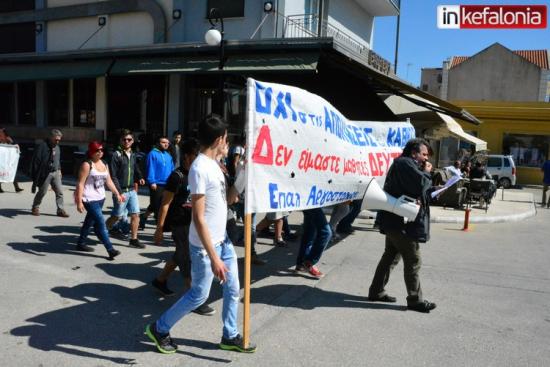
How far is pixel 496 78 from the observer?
36656 mm

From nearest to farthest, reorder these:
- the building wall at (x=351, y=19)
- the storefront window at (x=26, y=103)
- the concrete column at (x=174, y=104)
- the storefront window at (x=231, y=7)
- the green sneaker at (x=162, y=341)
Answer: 1. the green sneaker at (x=162, y=341)
2. the storefront window at (x=231, y=7)
3. the concrete column at (x=174, y=104)
4. the building wall at (x=351, y=19)
5. the storefront window at (x=26, y=103)

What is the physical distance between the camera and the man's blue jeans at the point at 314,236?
5.63 m

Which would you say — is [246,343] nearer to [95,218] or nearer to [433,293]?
[433,293]

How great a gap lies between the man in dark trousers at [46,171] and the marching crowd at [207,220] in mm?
2211

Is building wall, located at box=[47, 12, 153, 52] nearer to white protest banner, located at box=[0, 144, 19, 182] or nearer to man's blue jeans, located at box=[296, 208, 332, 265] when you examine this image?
white protest banner, located at box=[0, 144, 19, 182]

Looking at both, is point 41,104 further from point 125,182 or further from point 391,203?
point 391,203

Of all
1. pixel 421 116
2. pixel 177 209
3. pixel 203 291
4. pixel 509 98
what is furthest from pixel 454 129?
pixel 509 98

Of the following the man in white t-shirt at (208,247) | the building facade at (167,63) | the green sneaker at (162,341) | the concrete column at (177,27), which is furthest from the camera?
the concrete column at (177,27)

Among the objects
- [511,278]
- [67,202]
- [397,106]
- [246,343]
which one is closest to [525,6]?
[397,106]

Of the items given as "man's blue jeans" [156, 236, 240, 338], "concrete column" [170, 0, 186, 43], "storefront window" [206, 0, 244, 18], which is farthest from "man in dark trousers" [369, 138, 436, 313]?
"concrete column" [170, 0, 186, 43]

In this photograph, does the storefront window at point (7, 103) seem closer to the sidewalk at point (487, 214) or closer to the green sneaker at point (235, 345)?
the sidewalk at point (487, 214)

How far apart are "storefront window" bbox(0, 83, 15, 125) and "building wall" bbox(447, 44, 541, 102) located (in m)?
32.9

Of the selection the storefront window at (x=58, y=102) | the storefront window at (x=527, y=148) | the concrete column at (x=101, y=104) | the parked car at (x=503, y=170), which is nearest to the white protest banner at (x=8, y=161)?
the concrete column at (x=101, y=104)

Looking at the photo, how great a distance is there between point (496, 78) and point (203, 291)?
39198 millimetres
